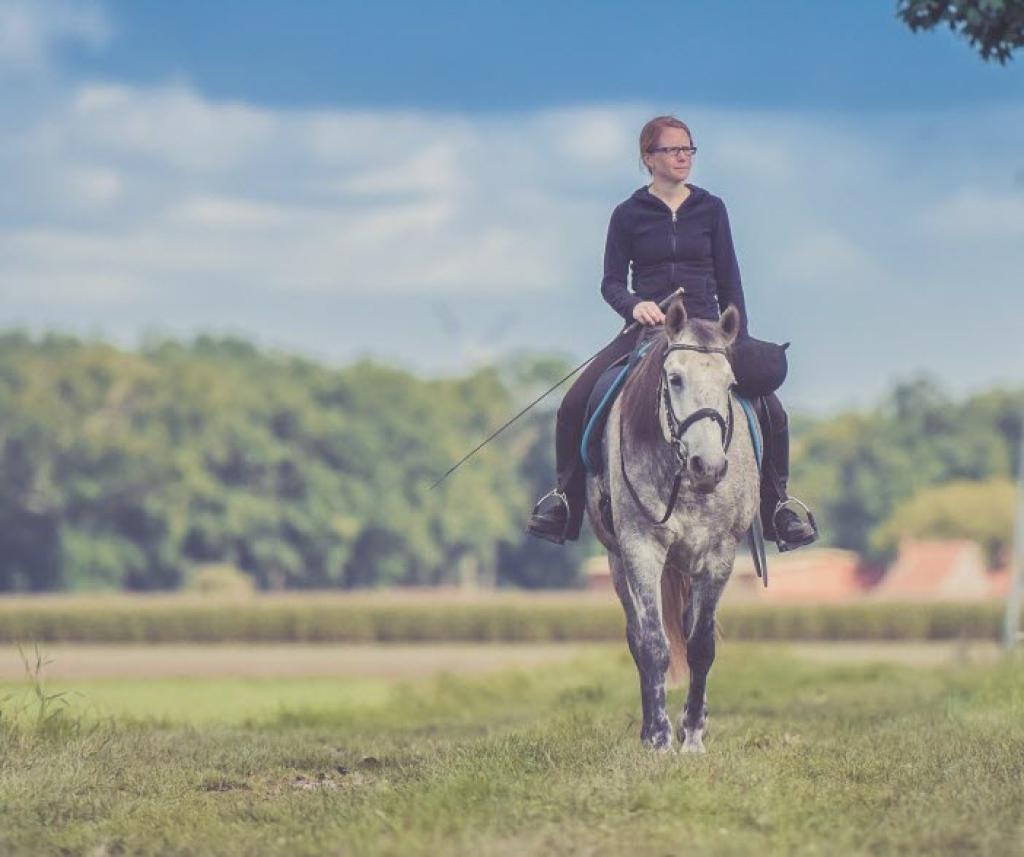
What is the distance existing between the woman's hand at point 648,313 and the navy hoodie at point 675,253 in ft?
0.65

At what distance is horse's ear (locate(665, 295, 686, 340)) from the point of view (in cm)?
1012

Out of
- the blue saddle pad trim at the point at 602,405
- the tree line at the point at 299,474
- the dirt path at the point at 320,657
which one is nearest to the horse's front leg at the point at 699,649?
the blue saddle pad trim at the point at 602,405

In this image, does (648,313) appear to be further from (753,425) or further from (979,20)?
(979,20)

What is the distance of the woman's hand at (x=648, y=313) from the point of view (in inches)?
434

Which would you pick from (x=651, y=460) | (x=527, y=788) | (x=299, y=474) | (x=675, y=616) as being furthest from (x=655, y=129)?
(x=299, y=474)

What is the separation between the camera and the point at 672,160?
1130cm

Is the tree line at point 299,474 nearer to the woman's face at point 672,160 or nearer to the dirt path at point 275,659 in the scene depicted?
the dirt path at point 275,659

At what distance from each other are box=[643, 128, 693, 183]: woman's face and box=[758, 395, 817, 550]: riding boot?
4.97ft

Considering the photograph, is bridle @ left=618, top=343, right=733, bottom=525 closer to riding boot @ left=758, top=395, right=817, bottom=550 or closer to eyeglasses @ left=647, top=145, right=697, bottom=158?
riding boot @ left=758, top=395, right=817, bottom=550

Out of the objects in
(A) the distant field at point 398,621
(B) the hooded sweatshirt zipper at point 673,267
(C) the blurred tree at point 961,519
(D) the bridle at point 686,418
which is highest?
(C) the blurred tree at point 961,519

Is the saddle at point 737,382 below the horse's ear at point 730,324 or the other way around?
below

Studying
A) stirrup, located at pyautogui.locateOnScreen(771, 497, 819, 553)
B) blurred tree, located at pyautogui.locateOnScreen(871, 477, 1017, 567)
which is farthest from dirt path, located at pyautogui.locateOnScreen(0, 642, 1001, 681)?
blurred tree, located at pyautogui.locateOnScreen(871, 477, 1017, 567)

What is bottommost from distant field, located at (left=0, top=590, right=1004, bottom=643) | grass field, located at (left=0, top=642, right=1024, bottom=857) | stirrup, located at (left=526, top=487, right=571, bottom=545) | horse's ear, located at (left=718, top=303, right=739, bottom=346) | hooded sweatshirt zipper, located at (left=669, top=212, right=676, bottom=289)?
distant field, located at (left=0, top=590, right=1004, bottom=643)

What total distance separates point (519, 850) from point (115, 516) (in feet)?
339
